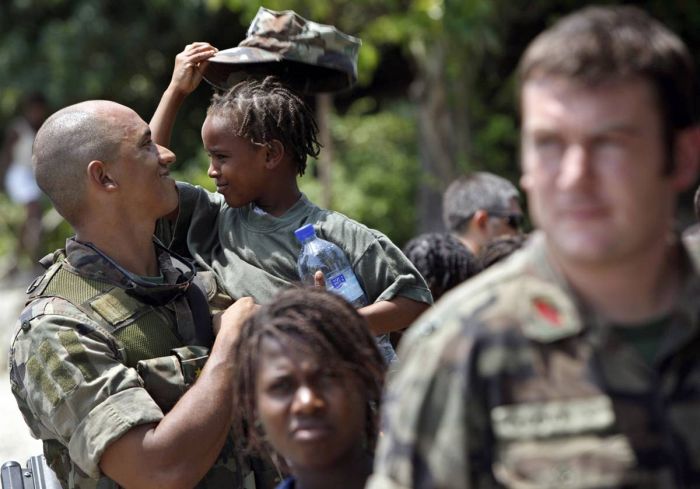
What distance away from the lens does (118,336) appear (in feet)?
11.1

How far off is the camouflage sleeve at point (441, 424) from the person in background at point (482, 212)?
3.84m

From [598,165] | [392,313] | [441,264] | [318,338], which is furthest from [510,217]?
[598,165]

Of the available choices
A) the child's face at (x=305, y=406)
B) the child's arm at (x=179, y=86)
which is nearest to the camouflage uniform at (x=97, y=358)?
the child's arm at (x=179, y=86)

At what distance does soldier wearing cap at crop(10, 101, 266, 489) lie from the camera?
126 inches

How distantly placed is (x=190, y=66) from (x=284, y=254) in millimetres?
746

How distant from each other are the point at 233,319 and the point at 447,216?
9.17 feet

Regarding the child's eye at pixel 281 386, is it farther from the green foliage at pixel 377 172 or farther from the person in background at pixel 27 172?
the person in background at pixel 27 172

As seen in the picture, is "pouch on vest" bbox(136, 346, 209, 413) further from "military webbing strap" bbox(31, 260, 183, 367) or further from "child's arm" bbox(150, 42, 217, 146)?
"child's arm" bbox(150, 42, 217, 146)

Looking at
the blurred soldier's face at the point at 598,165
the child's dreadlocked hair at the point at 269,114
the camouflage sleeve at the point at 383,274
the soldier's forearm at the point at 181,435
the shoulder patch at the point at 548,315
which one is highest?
the blurred soldier's face at the point at 598,165

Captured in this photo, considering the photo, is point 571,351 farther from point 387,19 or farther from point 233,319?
point 387,19

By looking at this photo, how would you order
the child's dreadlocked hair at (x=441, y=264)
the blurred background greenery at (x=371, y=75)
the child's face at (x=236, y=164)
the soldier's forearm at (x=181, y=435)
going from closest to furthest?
the soldier's forearm at (x=181, y=435), the child's face at (x=236, y=164), the child's dreadlocked hair at (x=441, y=264), the blurred background greenery at (x=371, y=75)

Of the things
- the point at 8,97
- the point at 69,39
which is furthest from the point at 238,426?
the point at 8,97

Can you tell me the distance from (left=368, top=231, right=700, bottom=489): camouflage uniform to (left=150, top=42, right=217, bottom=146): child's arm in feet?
7.05

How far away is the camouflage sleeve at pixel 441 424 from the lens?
1.90 meters
